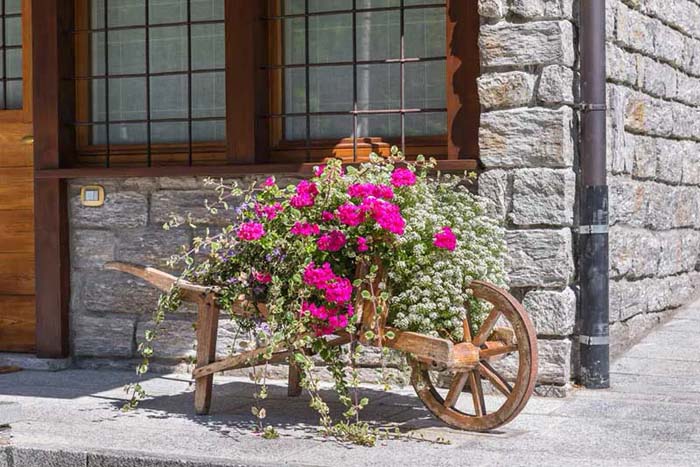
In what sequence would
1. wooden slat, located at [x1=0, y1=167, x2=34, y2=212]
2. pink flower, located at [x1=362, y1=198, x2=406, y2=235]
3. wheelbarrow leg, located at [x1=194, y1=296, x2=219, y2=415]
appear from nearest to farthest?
pink flower, located at [x1=362, y1=198, x2=406, y2=235] → wheelbarrow leg, located at [x1=194, y1=296, x2=219, y2=415] → wooden slat, located at [x1=0, y1=167, x2=34, y2=212]

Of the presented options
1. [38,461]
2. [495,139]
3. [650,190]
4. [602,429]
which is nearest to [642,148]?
[650,190]

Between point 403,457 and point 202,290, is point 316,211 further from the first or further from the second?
point 403,457

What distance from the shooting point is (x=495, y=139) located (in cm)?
699

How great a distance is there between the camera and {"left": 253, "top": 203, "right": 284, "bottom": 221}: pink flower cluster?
20.1ft

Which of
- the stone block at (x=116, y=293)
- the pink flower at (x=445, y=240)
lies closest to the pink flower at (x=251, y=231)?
the pink flower at (x=445, y=240)

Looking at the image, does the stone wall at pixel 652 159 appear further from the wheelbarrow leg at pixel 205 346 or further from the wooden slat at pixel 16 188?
the wooden slat at pixel 16 188

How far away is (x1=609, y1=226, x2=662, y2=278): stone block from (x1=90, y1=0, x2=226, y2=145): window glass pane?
259 centimetres

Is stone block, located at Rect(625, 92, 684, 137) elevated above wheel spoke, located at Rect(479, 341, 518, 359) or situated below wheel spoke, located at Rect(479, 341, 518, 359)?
above

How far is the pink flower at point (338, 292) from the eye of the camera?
5820mm

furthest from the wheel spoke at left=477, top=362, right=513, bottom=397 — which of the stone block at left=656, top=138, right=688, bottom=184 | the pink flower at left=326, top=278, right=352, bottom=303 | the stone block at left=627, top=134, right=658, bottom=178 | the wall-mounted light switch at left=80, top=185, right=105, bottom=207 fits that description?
the stone block at left=656, top=138, right=688, bottom=184

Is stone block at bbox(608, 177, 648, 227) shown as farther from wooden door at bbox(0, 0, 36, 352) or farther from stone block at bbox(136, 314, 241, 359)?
wooden door at bbox(0, 0, 36, 352)

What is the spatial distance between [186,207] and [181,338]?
82 cm

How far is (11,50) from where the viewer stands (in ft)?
28.0

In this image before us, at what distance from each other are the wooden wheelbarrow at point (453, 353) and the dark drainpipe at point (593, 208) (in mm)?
983
